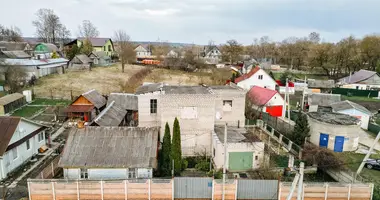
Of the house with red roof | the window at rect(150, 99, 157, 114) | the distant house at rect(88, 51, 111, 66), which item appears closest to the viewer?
the window at rect(150, 99, 157, 114)

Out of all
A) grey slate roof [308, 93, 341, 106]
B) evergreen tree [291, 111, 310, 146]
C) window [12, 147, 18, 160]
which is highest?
grey slate roof [308, 93, 341, 106]

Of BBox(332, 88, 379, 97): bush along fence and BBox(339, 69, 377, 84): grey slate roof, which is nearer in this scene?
BBox(332, 88, 379, 97): bush along fence

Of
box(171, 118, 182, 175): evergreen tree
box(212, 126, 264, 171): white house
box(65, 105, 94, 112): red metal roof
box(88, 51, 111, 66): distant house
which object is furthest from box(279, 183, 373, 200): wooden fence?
box(88, 51, 111, 66): distant house

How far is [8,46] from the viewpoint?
70.4 m

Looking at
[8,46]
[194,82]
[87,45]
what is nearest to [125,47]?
[87,45]

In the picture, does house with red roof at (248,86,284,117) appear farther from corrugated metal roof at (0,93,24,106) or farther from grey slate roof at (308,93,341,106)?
corrugated metal roof at (0,93,24,106)

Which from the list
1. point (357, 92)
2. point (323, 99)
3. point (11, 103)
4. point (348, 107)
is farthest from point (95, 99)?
point (357, 92)

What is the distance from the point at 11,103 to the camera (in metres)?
A: 32.2

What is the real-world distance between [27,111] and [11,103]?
1896 millimetres

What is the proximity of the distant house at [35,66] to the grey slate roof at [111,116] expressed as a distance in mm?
23675

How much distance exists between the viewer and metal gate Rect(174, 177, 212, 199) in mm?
15102

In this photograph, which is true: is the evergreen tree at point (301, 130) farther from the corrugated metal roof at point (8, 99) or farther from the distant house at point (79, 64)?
the distant house at point (79, 64)

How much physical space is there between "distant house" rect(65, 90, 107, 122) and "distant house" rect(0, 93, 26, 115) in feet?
25.3

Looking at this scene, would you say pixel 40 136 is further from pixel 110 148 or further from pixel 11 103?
pixel 11 103
